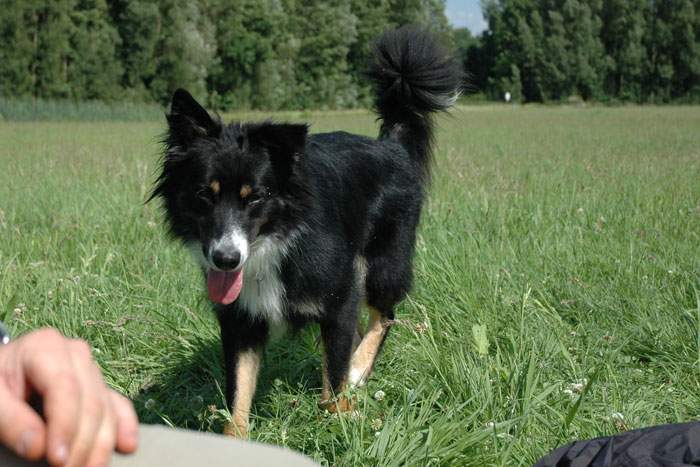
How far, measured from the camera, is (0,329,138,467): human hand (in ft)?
1.39

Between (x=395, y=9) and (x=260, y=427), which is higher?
(x=395, y=9)

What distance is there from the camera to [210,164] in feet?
10.4

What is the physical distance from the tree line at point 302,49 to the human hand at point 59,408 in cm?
3221

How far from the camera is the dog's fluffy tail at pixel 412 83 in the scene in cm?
444

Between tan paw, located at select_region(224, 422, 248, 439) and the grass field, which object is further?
tan paw, located at select_region(224, 422, 248, 439)

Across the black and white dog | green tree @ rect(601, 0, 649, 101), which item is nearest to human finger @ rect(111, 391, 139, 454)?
the black and white dog

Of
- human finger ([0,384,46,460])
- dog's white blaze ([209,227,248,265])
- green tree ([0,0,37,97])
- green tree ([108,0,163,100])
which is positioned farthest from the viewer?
green tree ([108,0,163,100])

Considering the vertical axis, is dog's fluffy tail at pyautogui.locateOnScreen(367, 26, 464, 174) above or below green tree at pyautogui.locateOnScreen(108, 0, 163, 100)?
below

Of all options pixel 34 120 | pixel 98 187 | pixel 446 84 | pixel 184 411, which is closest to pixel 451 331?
pixel 184 411

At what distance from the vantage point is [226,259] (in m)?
2.99

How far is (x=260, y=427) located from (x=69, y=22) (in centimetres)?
3705

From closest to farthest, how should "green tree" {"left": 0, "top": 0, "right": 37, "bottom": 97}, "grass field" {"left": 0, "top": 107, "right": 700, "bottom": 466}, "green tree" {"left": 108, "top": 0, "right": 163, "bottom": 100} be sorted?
"grass field" {"left": 0, "top": 107, "right": 700, "bottom": 466}
"green tree" {"left": 0, "top": 0, "right": 37, "bottom": 97}
"green tree" {"left": 108, "top": 0, "right": 163, "bottom": 100}

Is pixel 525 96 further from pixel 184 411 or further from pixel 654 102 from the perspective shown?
pixel 184 411

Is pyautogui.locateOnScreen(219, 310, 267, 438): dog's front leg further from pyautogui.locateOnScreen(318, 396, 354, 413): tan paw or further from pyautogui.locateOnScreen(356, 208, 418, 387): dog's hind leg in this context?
pyautogui.locateOnScreen(356, 208, 418, 387): dog's hind leg
